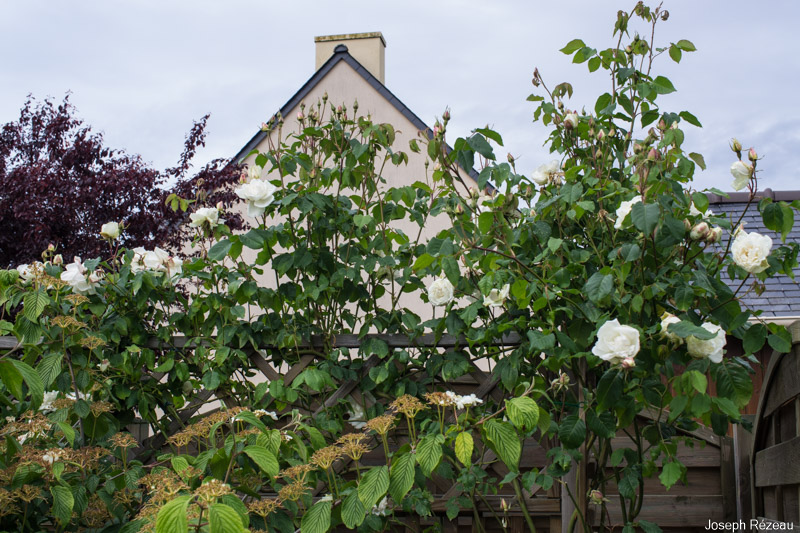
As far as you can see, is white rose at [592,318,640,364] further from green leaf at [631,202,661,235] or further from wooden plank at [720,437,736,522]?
wooden plank at [720,437,736,522]

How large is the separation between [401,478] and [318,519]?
25cm

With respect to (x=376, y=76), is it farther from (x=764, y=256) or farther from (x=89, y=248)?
(x=764, y=256)

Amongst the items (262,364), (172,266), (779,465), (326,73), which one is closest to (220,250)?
(172,266)

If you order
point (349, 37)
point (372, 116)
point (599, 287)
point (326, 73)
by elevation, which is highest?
point (349, 37)

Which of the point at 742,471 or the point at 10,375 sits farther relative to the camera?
the point at 742,471

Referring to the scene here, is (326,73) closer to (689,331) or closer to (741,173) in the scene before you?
(741,173)

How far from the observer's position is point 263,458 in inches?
57.5

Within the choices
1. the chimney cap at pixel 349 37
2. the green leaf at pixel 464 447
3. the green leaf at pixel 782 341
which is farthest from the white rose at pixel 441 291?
the chimney cap at pixel 349 37

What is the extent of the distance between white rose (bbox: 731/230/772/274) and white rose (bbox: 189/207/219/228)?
1.68m

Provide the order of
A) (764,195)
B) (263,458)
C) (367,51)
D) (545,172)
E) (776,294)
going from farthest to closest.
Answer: (367,51), (764,195), (776,294), (545,172), (263,458)

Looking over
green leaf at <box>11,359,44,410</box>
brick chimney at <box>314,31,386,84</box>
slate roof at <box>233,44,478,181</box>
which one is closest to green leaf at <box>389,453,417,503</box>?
green leaf at <box>11,359,44,410</box>

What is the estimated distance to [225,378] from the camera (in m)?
2.35

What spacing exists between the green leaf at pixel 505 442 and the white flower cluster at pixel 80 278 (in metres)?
1.60

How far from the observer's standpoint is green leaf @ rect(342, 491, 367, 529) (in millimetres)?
1644
